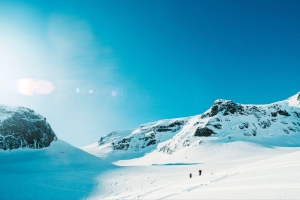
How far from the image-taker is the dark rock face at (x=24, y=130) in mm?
58875

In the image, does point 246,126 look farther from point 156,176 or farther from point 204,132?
point 156,176

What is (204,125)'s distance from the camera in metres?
85.2

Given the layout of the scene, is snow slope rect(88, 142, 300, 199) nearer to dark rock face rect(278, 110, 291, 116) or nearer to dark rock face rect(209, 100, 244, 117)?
dark rock face rect(209, 100, 244, 117)

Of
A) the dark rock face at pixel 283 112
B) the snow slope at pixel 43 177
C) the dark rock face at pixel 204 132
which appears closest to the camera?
the snow slope at pixel 43 177

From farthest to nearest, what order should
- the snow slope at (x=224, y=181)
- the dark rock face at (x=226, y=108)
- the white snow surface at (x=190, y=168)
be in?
the dark rock face at (x=226, y=108), the white snow surface at (x=190, y=168), the snow slope at (x=224, y=181)

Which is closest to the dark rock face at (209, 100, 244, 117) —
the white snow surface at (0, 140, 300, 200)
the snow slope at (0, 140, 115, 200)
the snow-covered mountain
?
the snow-covered mountain

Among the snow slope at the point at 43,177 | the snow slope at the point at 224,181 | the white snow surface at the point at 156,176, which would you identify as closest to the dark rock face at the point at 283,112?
the white snow surface at the point at 156,176

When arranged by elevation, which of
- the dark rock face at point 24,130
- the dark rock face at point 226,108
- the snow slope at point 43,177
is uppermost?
the dark rock face at point 226,108

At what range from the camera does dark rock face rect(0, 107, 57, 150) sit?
58.9 metres

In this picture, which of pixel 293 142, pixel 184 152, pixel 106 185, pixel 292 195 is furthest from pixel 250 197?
pixel 293 142

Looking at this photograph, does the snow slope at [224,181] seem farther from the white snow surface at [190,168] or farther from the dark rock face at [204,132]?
the dark rock face at [204,132]

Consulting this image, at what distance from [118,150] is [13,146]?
84657 mm

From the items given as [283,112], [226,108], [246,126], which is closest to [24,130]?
[246,126]

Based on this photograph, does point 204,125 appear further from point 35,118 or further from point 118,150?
point 118,150
